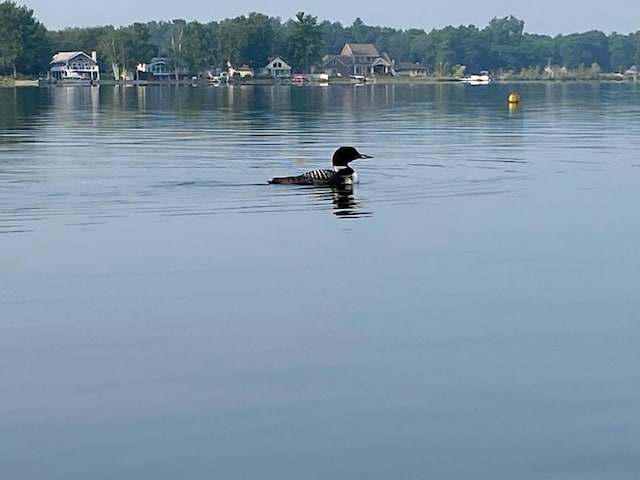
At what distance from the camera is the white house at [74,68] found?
167 m

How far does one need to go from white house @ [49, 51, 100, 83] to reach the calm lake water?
146179 millimetres

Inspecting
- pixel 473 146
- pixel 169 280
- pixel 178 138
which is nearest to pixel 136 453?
pixel 169 280

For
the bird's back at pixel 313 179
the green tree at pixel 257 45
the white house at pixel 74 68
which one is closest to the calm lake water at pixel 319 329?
the bird's back at pixel 313 179

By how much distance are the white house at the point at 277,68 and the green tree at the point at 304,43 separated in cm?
198

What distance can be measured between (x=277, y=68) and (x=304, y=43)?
5.81 m

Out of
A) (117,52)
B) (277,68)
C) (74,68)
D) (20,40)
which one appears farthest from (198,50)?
(20,40)

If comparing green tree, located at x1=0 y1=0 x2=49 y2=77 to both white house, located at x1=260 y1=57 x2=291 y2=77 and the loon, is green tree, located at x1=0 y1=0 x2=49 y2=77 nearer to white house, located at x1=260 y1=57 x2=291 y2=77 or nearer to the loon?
white house, located at x1=260 y1=57 x2=291 y2=77

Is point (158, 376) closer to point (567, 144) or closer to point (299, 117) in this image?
point (567, 144)

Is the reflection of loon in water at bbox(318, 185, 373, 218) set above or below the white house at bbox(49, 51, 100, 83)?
below

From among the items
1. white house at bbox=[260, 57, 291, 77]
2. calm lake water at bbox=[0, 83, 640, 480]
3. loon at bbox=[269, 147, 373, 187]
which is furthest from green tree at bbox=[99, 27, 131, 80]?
loon at bbox=[269, 147, 373, 187]

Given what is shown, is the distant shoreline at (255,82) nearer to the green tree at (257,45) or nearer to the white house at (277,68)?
the white house at (277,68)

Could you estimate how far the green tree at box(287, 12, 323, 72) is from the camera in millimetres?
187125

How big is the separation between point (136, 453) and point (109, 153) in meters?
22.6

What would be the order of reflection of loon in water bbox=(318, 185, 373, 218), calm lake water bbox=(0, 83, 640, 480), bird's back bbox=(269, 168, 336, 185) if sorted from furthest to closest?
bird's back bbox=(269, 168, 336, 185) → reflection of loon in water bbox=(318, 185, 373, 218) → calm lake water bbox=(0, 83, 640, 480)
